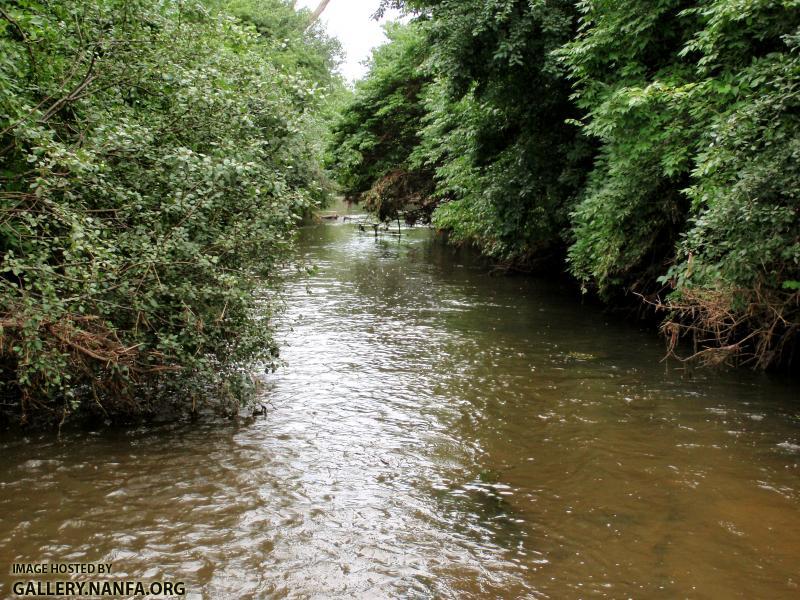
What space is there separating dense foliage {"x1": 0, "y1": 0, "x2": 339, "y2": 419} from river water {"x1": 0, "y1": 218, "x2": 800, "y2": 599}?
889 mm

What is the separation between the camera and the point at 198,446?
695 centimetres

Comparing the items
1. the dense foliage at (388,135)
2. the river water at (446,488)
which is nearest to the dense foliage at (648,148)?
the river water at (446,488)

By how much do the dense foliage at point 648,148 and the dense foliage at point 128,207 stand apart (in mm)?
5347

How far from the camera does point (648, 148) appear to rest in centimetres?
1005

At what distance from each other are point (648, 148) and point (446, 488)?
6578 millimetres

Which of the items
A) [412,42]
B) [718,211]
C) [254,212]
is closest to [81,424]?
[254,212]

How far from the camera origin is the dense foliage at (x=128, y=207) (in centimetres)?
617

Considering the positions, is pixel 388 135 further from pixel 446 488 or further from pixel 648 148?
pixel 446 488

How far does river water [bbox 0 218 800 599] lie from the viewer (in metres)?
4.83

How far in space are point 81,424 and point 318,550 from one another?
3.73 m

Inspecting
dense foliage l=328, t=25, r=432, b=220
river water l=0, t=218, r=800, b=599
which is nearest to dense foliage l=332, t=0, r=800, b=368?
river water l=0, t=218, r=800, b=599

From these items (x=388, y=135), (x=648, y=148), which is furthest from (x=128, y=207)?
(x=388, y=135)

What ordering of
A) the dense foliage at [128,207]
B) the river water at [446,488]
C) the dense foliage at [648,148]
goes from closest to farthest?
the river water at [446,488] → the dense foliage at [128,207] → the dense foliage at [648,148]

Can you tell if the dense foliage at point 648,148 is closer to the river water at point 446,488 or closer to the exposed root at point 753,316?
the exposed root at point 753,316
